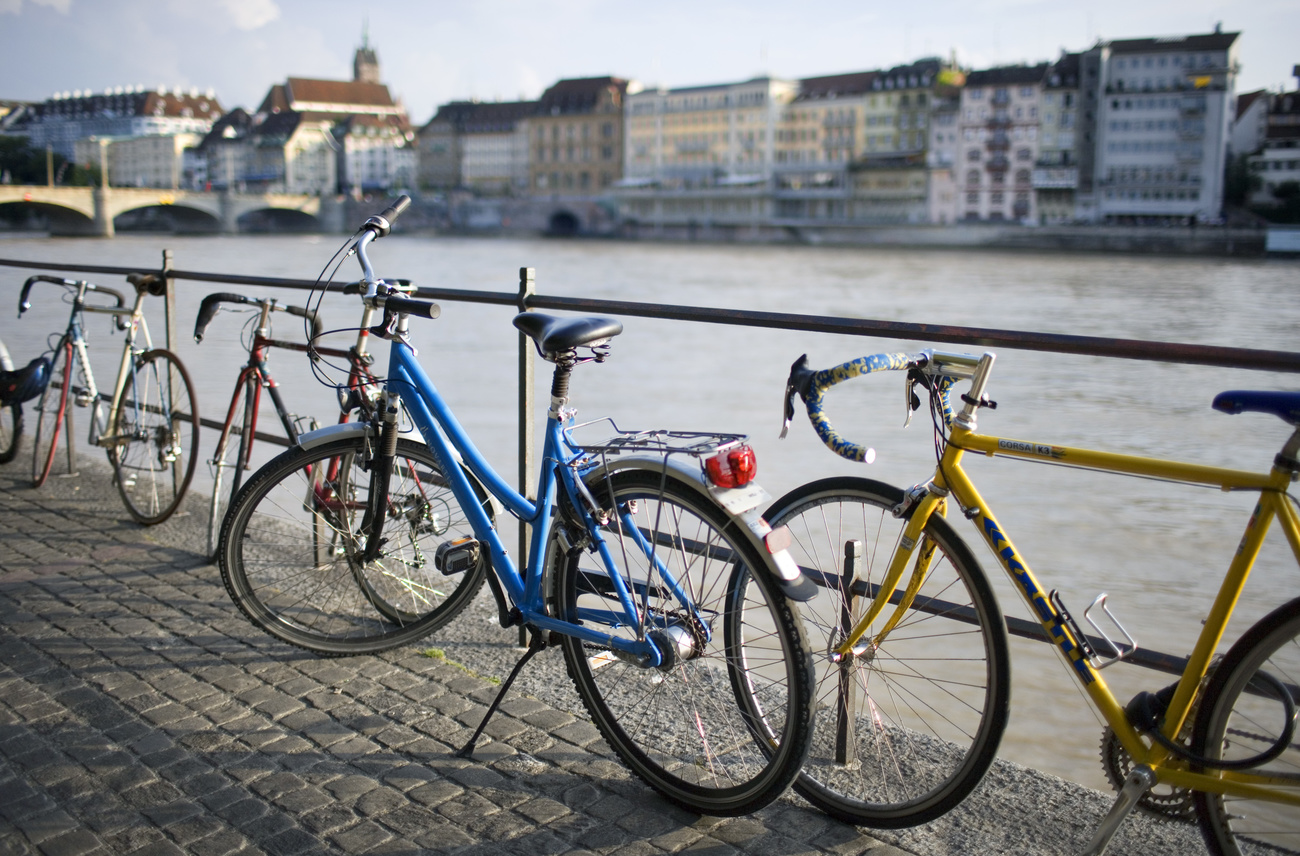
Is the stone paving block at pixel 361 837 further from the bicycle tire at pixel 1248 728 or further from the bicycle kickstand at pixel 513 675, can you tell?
the bicycle tire at pixel 1248 728

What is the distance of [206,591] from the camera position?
11.4 ft

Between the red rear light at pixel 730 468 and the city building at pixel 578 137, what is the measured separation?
98618 mm

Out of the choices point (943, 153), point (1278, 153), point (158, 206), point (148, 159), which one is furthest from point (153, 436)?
point (148, 159)

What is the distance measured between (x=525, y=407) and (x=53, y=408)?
2995mm

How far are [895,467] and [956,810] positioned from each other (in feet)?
37.9

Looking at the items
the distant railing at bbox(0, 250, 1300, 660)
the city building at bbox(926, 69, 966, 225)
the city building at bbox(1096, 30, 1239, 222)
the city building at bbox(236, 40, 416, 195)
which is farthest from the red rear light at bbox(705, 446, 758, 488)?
the city building at bbox(236, 40, 416, 195)

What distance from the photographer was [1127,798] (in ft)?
6.07

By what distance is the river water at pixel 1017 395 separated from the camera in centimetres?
923

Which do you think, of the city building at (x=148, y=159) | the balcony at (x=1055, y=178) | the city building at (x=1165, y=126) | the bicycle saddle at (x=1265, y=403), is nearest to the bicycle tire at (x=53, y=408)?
the bicycle saddle at (x=1265, y=403)

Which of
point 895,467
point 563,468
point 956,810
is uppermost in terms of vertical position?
point 563,468

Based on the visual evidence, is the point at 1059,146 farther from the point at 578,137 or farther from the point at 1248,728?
the point at 1248,728

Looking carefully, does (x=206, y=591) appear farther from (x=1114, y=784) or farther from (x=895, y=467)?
(x=895, y=467)

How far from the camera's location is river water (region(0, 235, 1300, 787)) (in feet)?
30.3

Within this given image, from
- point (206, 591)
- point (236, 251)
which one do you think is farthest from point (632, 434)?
point (236, 251)
